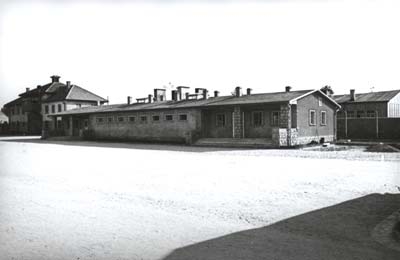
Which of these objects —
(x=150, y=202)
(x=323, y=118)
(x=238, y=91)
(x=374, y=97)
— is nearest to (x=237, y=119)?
(x=238, y=91)

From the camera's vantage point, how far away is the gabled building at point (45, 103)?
175ft

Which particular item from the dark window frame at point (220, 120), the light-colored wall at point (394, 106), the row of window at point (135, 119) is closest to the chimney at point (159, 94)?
the row of window at point (135, 119)

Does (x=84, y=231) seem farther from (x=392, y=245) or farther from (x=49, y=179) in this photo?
(x=49, y=179)

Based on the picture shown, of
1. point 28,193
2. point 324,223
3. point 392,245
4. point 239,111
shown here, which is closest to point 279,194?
point 324,223

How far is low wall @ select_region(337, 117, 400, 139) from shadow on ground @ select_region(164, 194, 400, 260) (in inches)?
1007

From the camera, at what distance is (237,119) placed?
2614 cm

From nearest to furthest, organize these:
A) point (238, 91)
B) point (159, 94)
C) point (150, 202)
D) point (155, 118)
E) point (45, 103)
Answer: point (150, 202)
point (238, 91)
point (155, 118)
point (159, 94)
point (45, 103)

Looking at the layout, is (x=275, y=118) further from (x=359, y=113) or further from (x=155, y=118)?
(x=359, y=113)

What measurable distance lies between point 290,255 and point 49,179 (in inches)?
316

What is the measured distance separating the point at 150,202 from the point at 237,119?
767 inches

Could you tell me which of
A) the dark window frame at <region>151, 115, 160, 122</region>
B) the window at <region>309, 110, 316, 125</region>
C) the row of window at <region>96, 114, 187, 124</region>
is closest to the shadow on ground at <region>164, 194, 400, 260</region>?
the window at <region>309, 110, 316, 125</region>

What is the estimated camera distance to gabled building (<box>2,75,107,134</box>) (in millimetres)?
53375

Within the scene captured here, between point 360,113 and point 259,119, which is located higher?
point 360,113

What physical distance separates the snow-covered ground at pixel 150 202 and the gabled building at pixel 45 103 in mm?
43336
